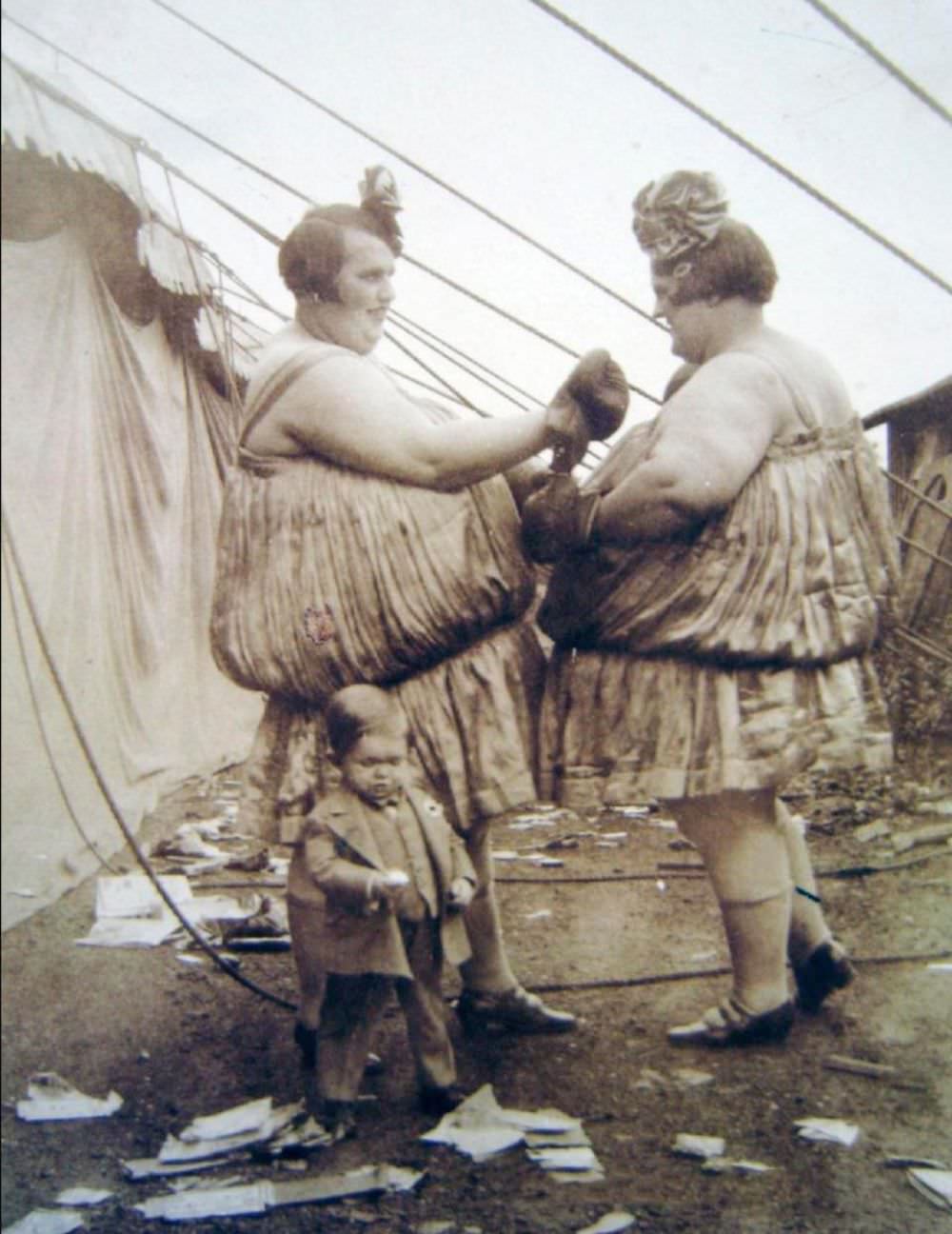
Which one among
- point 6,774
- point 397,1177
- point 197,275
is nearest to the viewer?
point 6,774

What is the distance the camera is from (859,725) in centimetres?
180

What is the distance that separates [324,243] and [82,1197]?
115 centimetres

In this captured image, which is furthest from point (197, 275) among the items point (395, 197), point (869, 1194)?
point (869, 1194)

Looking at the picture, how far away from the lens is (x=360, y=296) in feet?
5.37

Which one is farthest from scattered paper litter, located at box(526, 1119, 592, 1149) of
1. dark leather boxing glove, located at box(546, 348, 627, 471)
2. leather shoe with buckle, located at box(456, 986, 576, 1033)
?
dark leather boxing glove, located at box(546, 348, 627, 471)

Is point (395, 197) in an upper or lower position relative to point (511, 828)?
upper

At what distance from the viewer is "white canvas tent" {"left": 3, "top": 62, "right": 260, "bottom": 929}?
1363 millimetres

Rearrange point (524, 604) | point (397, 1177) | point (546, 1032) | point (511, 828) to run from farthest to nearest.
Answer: point (511, 828), point (546, 1032), point (524, 604), point (397, 1177)

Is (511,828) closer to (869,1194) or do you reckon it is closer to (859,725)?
(859,725)

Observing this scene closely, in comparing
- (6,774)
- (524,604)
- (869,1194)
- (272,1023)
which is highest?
(524,604)

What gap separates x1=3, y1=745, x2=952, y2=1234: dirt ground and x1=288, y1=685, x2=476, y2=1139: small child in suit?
0.10 metres

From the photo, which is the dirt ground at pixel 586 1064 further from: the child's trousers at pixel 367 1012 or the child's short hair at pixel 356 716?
the child's short hair at pixel 356 716

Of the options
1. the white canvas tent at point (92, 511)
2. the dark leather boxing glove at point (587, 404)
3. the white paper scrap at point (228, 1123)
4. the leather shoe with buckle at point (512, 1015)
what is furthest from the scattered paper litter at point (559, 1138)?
the dark leather boxing glove at point (587, 404)

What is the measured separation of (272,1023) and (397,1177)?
357 mm
